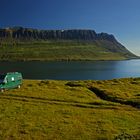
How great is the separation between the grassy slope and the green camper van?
6.09 feet

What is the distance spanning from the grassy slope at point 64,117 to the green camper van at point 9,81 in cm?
185

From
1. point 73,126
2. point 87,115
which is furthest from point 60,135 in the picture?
point 87,115

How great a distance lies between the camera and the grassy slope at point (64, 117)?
92.4ft

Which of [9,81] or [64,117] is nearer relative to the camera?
[64,117]

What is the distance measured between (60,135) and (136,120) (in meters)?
11.3

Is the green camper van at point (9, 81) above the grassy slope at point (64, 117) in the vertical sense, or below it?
above

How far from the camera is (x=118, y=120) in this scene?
33.9m

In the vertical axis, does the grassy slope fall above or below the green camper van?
below

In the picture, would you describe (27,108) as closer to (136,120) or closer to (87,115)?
(87,115)

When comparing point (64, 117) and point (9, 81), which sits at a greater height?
point (9, 81)

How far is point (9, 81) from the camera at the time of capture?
5288cm

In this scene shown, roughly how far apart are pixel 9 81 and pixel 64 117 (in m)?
21.7

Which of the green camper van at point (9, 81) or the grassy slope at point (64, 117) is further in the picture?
the green camper van at point (9, 81)

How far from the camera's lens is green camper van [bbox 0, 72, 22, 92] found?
50.9 m
